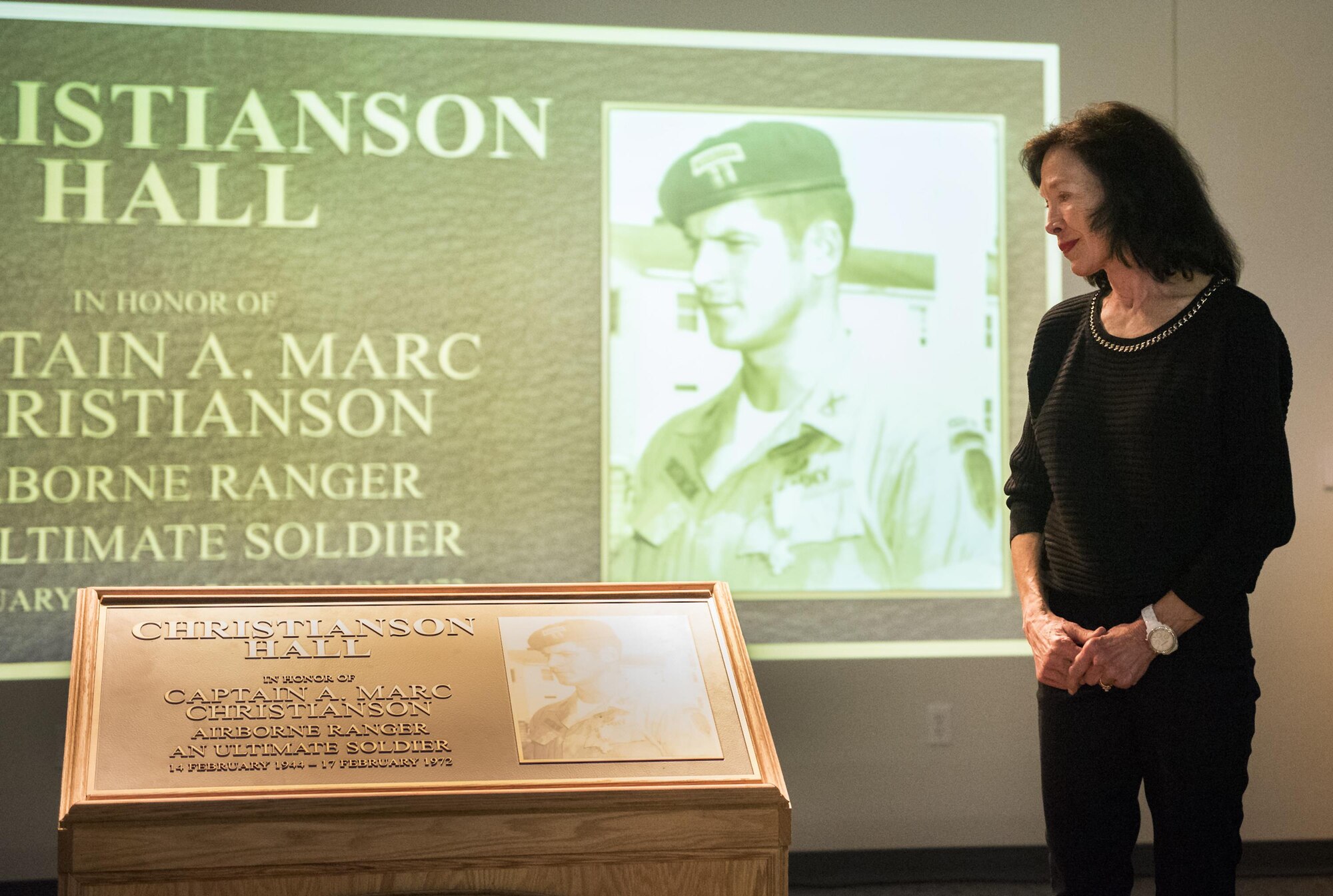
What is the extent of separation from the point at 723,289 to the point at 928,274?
0.54 metres

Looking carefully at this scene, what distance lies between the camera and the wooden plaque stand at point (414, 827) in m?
1.74

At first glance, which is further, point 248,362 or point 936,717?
point 936,717

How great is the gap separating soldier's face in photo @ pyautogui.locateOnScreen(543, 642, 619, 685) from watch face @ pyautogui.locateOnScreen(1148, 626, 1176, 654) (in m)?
0.91

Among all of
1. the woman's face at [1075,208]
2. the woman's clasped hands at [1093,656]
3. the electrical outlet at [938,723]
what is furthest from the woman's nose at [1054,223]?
the electrical outlet at [938,723]

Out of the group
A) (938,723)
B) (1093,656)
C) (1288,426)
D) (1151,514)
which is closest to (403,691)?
(1093,656)

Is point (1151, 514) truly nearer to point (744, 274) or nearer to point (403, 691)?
point (403, 691)

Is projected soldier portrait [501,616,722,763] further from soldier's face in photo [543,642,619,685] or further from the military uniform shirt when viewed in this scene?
the military uniform shirt

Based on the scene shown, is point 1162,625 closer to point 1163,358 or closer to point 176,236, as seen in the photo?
point 1163,358

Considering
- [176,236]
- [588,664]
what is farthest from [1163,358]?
[176,236]

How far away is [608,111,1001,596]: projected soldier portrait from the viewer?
302 centimetres

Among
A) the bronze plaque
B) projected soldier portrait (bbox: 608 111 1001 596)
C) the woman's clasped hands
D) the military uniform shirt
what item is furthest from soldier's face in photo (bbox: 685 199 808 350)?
the woman's clasped hands

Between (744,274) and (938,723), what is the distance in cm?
127

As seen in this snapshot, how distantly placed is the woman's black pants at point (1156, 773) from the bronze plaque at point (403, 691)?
0.50 meters

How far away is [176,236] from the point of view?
2861 mm
